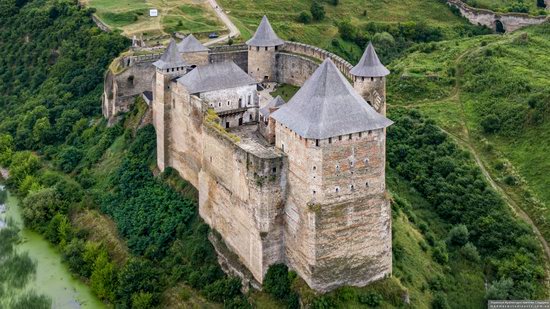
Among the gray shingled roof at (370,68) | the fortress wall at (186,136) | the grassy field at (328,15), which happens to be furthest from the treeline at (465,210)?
the grassy field at (328,15)

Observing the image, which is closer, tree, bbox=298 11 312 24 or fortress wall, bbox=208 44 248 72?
fortress wall, bbox=208 44 248 72

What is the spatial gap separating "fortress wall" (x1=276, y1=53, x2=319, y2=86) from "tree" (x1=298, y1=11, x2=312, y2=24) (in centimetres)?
1857

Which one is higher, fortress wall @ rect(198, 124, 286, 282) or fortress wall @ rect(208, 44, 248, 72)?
fortress wall @ rect(208, 44, 248, 72)

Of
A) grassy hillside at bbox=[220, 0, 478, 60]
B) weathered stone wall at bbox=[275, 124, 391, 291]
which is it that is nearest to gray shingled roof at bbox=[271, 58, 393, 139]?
weathered stone wall at bbox=[275, 124, 391, 291]

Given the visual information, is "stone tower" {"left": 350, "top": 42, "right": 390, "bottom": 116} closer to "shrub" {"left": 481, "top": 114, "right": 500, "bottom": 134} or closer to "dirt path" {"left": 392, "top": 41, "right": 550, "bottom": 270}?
"dirt path" {"left": 392, "top": 41, "right": 550, "bottom": 270}

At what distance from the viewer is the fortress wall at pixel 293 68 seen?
46.8m

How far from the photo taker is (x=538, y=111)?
4412 cm

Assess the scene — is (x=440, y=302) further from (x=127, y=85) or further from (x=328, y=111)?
(x=127, y=85)

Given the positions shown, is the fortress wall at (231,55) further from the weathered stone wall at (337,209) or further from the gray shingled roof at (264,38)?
the weathered stone wall at (337,209)

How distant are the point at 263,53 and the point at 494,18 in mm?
31787

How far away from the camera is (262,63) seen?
47.2m

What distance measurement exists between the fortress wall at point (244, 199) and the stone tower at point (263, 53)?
1334cm

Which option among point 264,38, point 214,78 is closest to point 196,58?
point 264,38

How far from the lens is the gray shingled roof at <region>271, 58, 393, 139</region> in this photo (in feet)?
91.8
